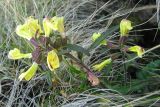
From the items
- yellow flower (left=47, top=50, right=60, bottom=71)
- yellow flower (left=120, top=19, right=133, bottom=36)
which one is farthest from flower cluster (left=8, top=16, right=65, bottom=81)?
yellow flower (left=120, top=19, right=133, bottom=36)

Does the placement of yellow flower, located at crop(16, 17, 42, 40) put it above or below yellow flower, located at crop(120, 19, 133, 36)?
above

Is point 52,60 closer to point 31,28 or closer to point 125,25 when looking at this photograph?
point 31,28

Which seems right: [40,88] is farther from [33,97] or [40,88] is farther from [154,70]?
[154,70]

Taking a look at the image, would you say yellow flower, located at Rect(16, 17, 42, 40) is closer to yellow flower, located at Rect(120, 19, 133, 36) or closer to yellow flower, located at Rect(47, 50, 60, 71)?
yellow flower, located at Rect(47, 50, 60, 71)

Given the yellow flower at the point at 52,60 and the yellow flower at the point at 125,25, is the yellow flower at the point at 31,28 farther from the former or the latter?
the yellow flower at the point at 125,25

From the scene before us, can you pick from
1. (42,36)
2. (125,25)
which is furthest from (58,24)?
(125,25)

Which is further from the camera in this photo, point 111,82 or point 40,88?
point 40,88

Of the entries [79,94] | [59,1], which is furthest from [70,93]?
[59,1]

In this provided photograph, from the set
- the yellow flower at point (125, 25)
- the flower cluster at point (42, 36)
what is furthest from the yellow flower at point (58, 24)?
the yellow flower at point (125, 25)
